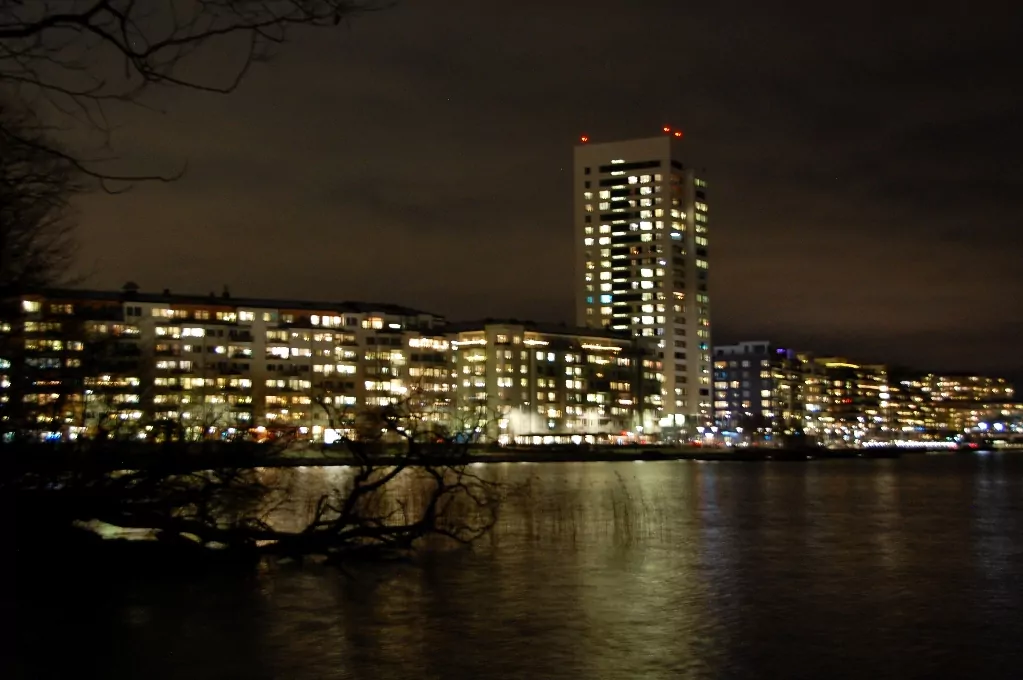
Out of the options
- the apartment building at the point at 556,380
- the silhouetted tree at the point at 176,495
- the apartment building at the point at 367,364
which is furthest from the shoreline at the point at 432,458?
the apartment building at the point at 556,380

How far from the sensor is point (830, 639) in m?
22.7

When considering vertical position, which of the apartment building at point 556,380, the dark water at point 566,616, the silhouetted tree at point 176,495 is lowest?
the dark water at point 566,616

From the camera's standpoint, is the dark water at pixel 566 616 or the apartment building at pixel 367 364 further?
the apartment building at pixel 367 364

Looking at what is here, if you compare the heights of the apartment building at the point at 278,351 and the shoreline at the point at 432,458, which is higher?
the apartment building at the point at 278,351

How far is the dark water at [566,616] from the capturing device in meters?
20.0

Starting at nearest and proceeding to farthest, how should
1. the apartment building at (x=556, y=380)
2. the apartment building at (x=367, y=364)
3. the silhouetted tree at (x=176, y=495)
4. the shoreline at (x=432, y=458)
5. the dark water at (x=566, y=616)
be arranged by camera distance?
the dark water at (x=566, y=616) < the silhouetted tree at (x=176, y=495) < the shoreline at (x=432, y=458) < the apartment building at (x=367, y=364) < the apartment building at (x=556, y=380)

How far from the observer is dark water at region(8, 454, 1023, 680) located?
20.0m

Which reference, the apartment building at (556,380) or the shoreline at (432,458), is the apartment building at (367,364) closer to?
the apartment building at (556,380)

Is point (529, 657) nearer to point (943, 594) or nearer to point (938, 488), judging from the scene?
point (943, 594)

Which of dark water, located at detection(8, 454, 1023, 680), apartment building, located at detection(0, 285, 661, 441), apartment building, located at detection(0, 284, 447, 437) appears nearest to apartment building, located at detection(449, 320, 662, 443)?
apartment building, located at detection(0, 285, 661, 441)

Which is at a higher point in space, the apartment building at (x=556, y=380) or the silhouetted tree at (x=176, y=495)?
the apartment building at (x=556, y=380)

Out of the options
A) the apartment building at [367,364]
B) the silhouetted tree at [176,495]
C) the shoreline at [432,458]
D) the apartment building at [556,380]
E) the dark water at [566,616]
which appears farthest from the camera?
the apartment building at [556,380]

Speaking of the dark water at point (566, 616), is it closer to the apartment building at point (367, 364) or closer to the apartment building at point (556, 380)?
the apartment building at point (367, 364)

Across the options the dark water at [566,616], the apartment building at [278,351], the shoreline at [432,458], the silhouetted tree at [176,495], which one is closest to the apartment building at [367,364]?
the apartment building at [278,351]
